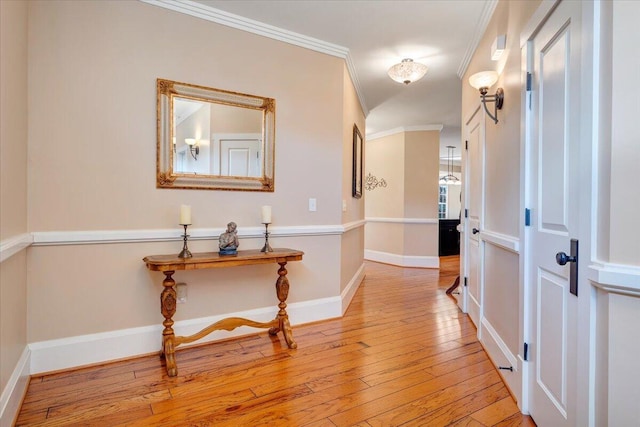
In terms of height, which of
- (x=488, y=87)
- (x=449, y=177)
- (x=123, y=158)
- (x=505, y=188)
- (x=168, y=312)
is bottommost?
(x=168, y=312)

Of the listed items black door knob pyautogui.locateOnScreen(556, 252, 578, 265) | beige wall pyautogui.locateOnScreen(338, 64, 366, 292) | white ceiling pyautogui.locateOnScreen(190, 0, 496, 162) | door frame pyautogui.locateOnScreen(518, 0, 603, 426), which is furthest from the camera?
beige wall pyautogui.locateOnScreen(338, 64, 366, 292)

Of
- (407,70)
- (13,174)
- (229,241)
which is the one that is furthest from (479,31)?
(13,174)

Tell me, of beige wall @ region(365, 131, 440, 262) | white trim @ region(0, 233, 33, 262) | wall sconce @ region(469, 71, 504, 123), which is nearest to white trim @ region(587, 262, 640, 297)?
wall sconce @ region(469, 71, 504, 123)

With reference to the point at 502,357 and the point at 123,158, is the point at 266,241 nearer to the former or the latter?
the point at 123,158

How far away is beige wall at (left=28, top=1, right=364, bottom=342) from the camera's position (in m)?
2.11

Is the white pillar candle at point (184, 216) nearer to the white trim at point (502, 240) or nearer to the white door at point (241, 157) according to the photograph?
the white door at point (241, 157)

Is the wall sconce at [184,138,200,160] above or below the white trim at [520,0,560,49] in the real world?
below

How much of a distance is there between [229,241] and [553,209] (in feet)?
6.35

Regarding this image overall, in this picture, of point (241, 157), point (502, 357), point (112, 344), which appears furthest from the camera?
point (241, 157)

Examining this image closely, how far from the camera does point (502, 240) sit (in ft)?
7.10

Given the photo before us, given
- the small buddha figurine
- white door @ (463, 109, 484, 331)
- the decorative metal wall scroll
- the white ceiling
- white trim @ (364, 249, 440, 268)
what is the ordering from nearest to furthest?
the small buddha figurine → the white ceiling → white door @ (463, 109, 484, 331) → white trim @ (364, 249, 440, 268) → the decorative metal wall scroll

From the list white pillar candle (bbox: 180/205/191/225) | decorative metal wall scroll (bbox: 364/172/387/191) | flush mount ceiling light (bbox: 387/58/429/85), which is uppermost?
flush mount ceiling light (bbox: 387/58/429/85)

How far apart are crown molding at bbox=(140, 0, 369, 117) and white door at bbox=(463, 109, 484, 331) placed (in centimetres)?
143

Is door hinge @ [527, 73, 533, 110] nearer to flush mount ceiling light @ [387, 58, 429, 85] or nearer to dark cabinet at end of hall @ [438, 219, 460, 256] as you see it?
flush mount ceiling light @ [387, 58, 429, 85]
